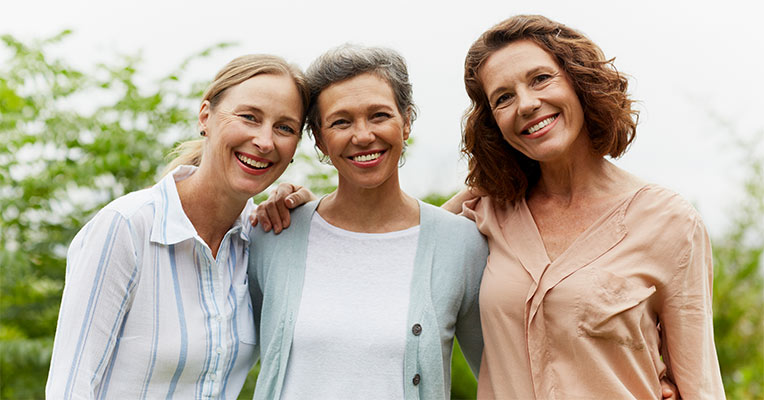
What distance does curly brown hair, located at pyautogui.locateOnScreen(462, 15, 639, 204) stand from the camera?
2531 mm

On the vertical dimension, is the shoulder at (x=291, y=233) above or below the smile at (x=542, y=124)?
below

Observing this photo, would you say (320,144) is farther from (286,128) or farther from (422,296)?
(422,296)

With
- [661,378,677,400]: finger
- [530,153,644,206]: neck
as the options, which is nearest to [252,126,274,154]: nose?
[530,153,644,206]: neck

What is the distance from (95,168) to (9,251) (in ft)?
2.14

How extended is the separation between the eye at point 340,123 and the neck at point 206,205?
424mm

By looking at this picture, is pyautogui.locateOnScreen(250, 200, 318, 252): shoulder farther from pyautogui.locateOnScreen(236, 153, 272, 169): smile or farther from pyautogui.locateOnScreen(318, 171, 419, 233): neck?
pyautogui.locateOnScreen(236, 153, 272, 169): smile

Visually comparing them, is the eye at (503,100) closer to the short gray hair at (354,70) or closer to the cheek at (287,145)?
the short gray hair at (354,70)

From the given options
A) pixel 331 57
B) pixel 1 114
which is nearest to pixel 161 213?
pixel 331 57

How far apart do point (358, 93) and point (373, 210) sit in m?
0.45

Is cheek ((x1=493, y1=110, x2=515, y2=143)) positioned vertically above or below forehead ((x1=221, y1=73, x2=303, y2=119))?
below

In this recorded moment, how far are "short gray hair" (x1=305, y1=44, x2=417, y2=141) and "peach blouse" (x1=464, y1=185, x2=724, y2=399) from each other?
32.0 inches

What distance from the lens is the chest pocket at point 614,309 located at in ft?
7.51

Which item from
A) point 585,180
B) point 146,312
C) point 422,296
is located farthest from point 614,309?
point 146,312

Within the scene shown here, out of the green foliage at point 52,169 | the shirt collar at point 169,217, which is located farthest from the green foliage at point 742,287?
the shirt collar at point 169,217
